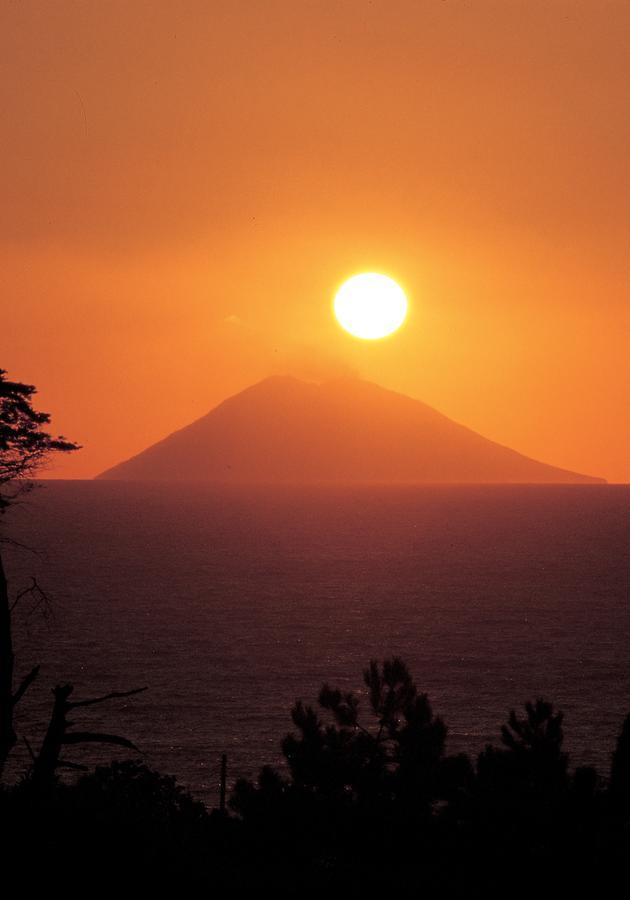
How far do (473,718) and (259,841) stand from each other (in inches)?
2098

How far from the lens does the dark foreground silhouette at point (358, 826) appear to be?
1777 centimetres

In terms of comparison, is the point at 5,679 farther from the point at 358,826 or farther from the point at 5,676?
the point at 358,826

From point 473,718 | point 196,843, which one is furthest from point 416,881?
point 473,718

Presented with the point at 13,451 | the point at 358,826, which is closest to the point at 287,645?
the point at 358,826

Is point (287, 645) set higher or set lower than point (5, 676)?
higher

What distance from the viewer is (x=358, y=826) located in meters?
25.0

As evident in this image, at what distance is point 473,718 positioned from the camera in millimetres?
76250

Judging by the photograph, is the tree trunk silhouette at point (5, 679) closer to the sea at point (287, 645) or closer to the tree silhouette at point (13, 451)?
the tree silhouette at point (13, 451)

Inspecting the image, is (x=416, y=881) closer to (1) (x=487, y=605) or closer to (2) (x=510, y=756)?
(2) (x=510, y=756)

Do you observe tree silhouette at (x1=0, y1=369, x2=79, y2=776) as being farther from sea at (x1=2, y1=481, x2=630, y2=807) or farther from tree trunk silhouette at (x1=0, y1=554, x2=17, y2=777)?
sea at (x1=2, y1=481, x2=630, y2=807)

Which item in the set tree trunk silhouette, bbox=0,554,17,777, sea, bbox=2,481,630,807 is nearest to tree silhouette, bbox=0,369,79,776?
tree trunk silhouette, bbox=0,554,17,777

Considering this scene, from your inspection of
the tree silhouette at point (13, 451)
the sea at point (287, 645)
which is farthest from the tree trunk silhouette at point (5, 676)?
the sea at point (287, 645)

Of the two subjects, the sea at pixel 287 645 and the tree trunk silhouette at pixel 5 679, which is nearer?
the tree trunk silhouette at pixel 5 679

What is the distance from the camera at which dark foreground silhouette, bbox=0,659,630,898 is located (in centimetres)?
1777
